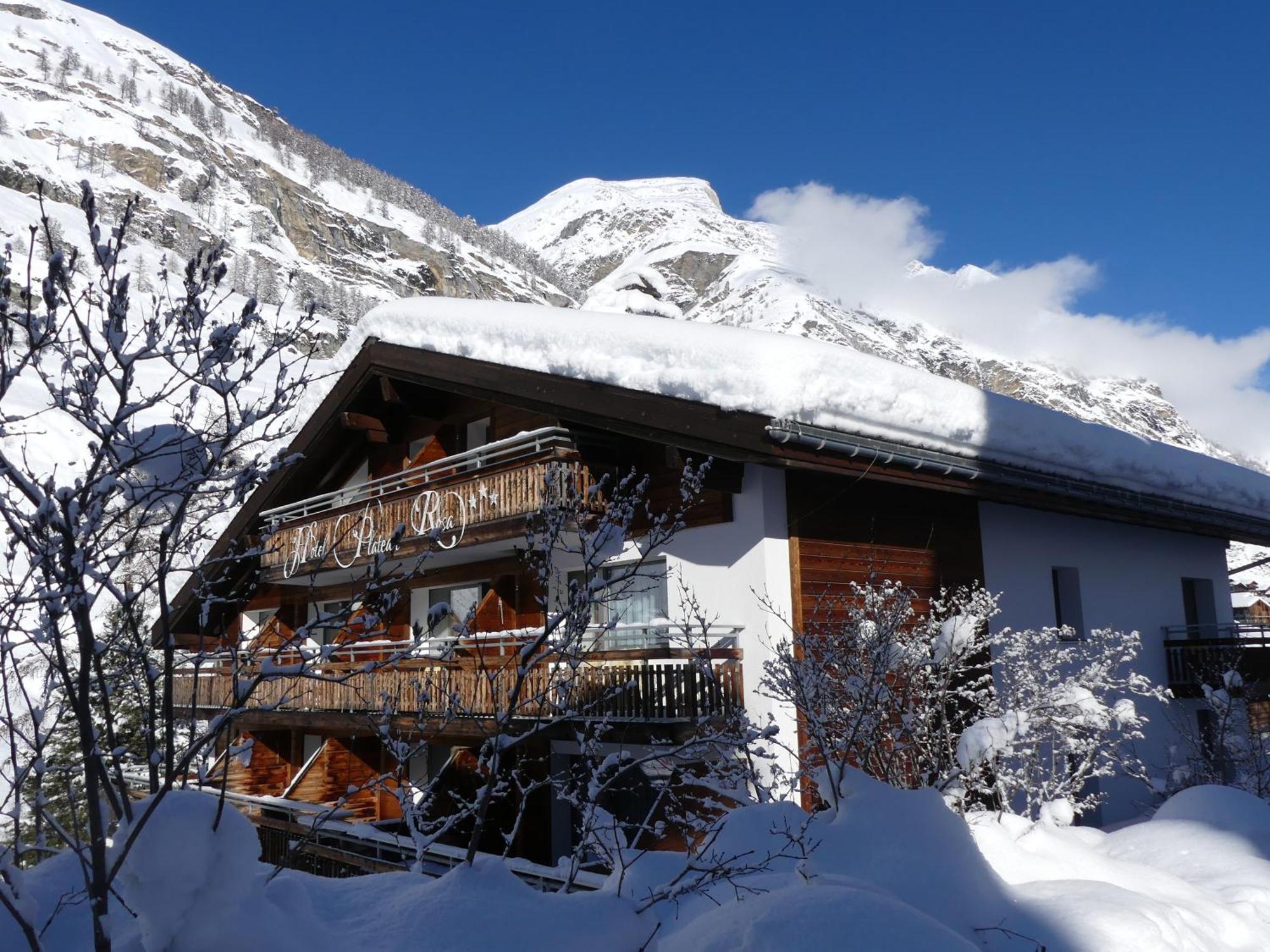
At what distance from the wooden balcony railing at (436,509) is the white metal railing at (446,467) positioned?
0.09m

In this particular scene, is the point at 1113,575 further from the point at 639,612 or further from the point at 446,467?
the point at 446,467

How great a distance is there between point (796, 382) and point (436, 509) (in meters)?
5.37

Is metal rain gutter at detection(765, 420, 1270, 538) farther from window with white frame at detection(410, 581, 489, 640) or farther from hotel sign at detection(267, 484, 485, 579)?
window with white frame at detection(410, 581, 489, 640)

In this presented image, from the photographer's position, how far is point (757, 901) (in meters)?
2.97

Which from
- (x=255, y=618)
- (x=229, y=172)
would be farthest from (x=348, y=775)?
(x=229, y=172)

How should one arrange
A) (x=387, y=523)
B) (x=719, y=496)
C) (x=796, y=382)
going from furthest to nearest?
1. (x=387, y=523)
2. (x=719, y=496)
3. (x=796, y=382)

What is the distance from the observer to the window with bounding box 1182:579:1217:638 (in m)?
16.0

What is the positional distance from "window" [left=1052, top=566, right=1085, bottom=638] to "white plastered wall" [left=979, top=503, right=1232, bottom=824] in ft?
0.33

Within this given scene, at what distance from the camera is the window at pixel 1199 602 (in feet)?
52.5

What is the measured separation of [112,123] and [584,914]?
448 feet

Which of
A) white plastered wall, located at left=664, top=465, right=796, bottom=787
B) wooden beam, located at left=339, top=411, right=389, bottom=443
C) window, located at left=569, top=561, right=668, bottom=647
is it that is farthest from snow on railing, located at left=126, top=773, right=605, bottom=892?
wooden beam, located at left=339, top=411, right=389, bottom=443

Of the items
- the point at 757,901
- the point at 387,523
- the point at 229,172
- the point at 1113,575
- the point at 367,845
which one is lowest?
the point at 367,845

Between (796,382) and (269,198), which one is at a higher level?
(269,198)

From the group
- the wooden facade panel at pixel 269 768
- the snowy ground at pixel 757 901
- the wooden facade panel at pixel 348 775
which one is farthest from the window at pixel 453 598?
the snowy ground at pixel 757 901
